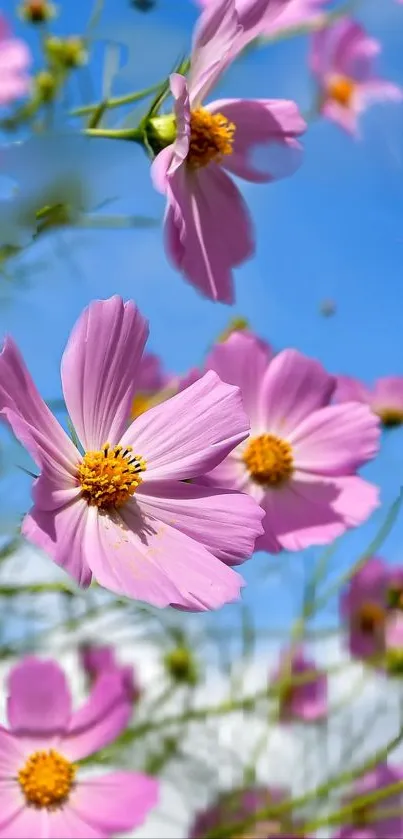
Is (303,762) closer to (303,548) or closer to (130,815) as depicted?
(130,815)

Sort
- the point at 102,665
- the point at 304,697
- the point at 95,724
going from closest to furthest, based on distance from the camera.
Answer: the point at 95,724, the point at 102,665, the point at 304,697

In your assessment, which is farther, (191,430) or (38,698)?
Result: (38,698)

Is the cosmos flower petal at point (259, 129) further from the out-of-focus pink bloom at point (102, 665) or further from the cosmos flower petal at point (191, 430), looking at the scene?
the out-of-focus pink bloom at point (102, 665)

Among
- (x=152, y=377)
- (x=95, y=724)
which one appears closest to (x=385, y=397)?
(x=152, y=377)

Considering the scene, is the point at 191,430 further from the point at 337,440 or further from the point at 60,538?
the point at 337,440

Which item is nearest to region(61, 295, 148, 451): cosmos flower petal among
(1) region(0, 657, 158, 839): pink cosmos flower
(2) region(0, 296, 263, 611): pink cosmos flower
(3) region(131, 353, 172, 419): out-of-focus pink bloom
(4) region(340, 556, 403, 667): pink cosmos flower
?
(2) region(0, 296, 263, 611): pink cosmos flower

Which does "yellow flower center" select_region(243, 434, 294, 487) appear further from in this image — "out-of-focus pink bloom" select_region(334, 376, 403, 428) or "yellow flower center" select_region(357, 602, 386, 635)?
"yellow flower center" select_region(357, 602, 386, 635)

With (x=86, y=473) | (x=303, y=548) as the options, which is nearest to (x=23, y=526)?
(x=86, y=473)

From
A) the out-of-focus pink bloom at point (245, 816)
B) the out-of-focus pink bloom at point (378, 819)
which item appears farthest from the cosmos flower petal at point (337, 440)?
the out-of-focus pink bloom at point (378, 819)
